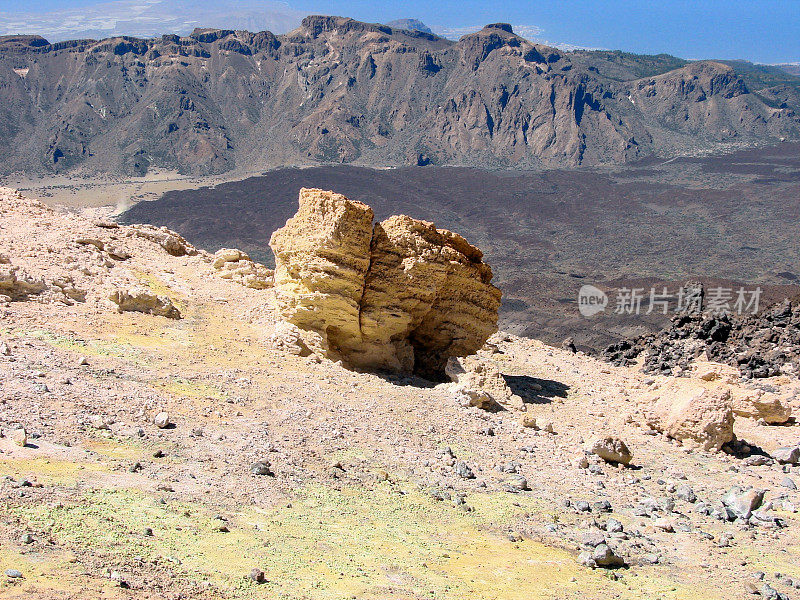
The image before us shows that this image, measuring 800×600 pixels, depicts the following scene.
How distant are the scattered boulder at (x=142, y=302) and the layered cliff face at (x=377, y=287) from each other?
169 centimetres

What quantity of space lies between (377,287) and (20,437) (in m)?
6.43

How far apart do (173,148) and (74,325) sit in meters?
104

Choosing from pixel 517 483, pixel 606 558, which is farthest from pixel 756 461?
pixel 606 558

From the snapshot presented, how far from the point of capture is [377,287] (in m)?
11.5

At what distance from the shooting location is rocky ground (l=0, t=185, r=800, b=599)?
4754 millimetres

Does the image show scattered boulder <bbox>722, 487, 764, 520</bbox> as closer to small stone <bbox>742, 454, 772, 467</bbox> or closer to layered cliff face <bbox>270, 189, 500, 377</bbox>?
small stone <bbox>742, 454, 772, 467</bbox>

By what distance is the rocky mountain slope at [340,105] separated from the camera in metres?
107

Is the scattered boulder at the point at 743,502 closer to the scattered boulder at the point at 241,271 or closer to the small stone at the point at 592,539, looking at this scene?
the small stone at the point at 592,539

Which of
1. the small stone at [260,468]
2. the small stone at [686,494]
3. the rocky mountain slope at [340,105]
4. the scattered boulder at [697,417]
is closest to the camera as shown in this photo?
the small stone at [260,468]

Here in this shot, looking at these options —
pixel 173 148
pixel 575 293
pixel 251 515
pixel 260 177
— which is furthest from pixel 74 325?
pixel 173 148

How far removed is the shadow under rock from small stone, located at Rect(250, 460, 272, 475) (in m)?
6.14

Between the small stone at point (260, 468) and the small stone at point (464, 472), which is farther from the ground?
the small stone at point (260, 468)

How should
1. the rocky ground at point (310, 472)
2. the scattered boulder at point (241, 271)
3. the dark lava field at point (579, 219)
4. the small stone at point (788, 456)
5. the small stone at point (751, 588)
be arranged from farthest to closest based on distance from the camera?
the dark lava field at point (579, 219) → the scattered boulder at point (241, 271) → the small stone at point (788, 456) → the small stone at point (751, 588) → the rocky ground at point (310, 472)

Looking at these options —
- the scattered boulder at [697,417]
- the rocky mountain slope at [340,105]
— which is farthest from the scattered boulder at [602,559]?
the rocky mountain slope at [340,105]
